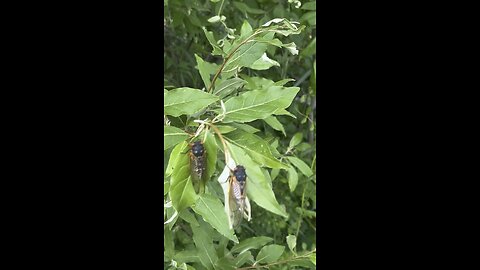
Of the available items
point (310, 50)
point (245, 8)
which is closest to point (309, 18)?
point (310, 50)

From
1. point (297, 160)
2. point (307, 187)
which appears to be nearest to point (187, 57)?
point (297, 160)

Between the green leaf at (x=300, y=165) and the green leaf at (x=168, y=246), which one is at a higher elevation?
the green leaf at (x=300, y=165)

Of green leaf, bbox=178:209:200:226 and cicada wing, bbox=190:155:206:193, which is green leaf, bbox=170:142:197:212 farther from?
green leaf, bbox=178:209:200:226

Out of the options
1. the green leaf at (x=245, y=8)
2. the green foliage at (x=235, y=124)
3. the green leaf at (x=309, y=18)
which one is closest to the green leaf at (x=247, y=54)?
the green foliage at (x=235, y=124)

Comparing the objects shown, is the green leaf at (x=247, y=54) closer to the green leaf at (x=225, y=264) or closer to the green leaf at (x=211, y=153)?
the green leaf at (x=211, y=153)

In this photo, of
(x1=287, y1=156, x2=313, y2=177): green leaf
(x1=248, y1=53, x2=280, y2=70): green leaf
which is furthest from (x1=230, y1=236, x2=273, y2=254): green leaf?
(x1=248, y1=53, x2=280, y2=70): green leaf
